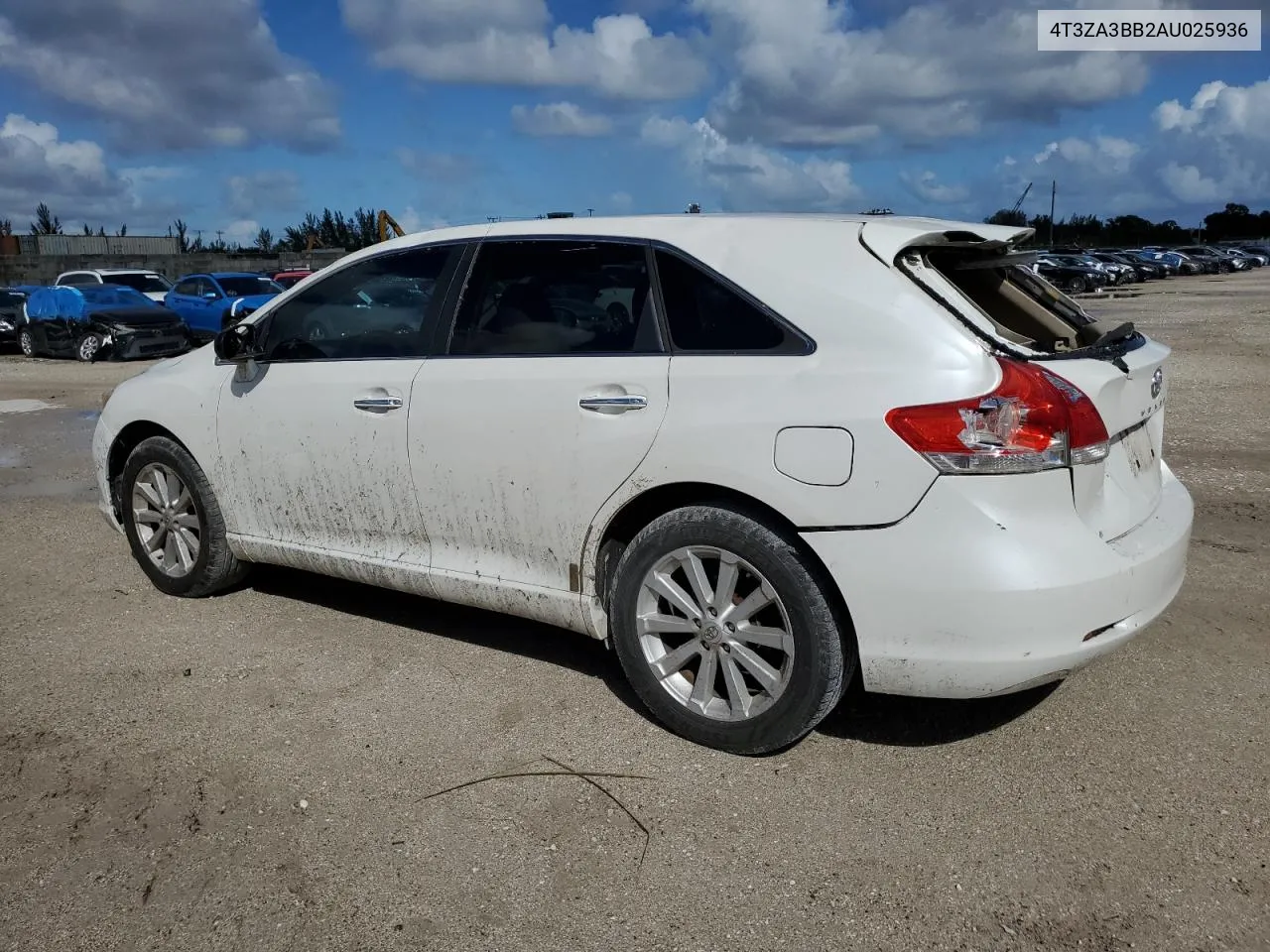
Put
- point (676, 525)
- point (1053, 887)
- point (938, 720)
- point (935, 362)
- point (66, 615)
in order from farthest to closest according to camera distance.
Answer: point (66, 615) < point (938, 720) < point (676, 525) < point (935, 362) < point (1053, 887)

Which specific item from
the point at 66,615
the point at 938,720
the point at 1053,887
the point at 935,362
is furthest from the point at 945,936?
the point at 66,615

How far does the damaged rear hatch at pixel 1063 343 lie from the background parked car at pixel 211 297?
1958 cm

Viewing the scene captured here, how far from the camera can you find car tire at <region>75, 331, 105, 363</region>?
1995 centimetres

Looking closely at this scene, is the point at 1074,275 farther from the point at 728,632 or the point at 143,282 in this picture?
the point at 728,632

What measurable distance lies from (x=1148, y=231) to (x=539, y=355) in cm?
11789

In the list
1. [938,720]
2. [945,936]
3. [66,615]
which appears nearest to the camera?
[945,936]

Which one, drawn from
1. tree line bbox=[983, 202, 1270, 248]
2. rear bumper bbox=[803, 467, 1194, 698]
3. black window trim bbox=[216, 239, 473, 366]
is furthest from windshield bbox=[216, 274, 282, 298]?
tree line bbox=[983, 202, 1270, 248]

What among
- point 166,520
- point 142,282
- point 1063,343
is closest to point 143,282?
point 142,282

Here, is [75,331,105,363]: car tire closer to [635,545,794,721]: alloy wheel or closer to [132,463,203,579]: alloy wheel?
[132,463,203,579]: alloy wheel

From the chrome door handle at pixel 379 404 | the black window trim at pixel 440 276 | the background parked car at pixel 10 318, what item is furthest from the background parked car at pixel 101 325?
the chrome door handle at pixel 379 404

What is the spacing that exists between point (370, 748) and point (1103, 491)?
8.39 feet

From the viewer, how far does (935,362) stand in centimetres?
317

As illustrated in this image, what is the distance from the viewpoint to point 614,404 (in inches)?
145

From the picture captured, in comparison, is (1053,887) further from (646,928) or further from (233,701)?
(233,701)
